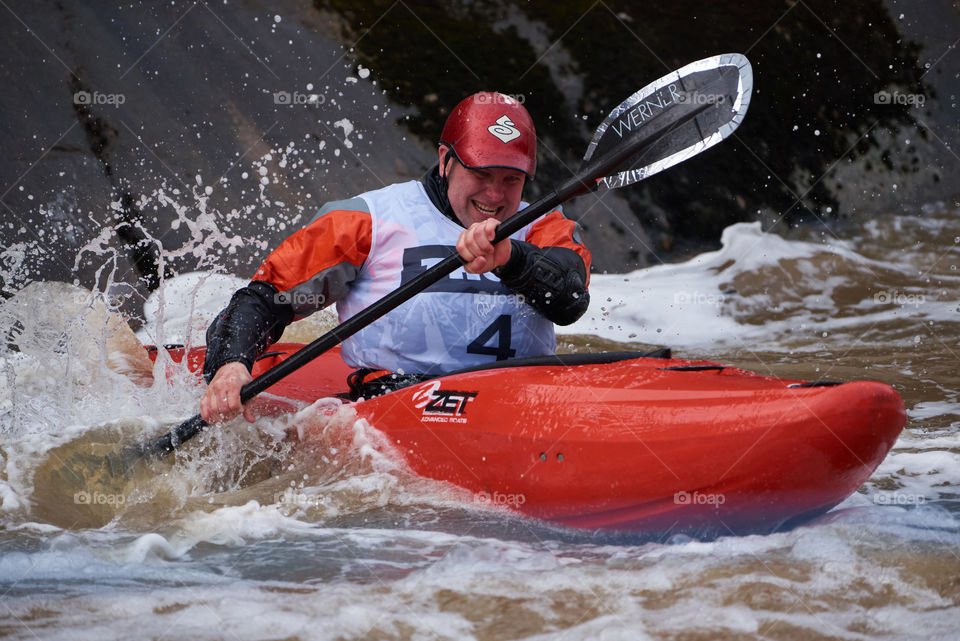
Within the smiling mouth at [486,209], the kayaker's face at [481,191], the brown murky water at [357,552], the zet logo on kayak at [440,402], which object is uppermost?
the kayaker's face at [481,191]

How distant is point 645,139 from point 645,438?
86cm

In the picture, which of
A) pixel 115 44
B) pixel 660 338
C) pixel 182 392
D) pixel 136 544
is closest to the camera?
pixel 136 544

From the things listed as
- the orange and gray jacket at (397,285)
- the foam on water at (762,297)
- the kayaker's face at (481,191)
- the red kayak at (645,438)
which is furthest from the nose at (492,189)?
the foam on water at (762,297)

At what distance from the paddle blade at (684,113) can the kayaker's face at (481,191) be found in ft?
1.00

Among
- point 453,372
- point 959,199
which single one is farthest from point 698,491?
point 959,199

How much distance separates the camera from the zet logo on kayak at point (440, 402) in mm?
2576

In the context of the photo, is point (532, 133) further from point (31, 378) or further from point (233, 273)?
point (233, 273)

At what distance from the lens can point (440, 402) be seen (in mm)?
2625

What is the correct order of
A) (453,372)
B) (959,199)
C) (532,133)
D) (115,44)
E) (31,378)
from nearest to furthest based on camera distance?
(453,372), (532,133), (31,378), (115,44), (959,199)

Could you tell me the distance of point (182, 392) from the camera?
3.30 meters

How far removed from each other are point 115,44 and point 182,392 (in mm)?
4478

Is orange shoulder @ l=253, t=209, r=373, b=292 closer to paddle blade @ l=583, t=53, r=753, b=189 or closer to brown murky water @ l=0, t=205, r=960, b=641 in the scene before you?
brown murky water @ l=0, t=205, r=960, b=641

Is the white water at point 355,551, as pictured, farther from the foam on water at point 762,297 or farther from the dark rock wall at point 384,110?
the dark rock wall at point 384,110

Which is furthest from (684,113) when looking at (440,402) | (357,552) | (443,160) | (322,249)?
(357,552)
